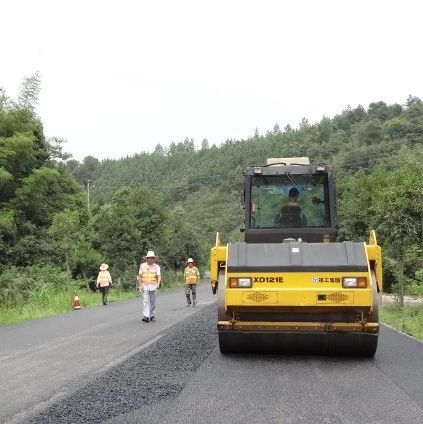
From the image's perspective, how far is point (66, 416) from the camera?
18.1ft

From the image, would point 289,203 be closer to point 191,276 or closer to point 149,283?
point 149,283

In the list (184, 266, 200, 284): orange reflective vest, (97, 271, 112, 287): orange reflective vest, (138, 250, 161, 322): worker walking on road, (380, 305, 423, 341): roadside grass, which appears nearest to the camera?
(380, 305, 423, 341): roadside grass

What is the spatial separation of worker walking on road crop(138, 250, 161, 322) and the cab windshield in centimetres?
561

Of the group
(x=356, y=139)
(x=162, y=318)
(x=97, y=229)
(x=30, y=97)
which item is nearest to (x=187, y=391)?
(x=162, y=318)

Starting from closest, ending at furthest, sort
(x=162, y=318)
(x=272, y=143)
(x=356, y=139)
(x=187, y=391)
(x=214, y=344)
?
(x=187, y=391), (x=214, y=344), (x=162, y=318), (x=356, y=139), (x=272, y=143)

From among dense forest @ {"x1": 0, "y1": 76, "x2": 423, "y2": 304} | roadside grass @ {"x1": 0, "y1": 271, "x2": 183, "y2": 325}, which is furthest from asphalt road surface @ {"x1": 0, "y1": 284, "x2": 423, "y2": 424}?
roadside grass @ {"x1": 0, "y1": 271, "x2": 183, "y2": 325}

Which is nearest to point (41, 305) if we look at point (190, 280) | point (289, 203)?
point (190, 280)

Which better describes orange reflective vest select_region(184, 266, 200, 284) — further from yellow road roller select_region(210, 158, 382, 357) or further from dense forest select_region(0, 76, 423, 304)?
yellow road roller select_region(210, 158, 382, 357)

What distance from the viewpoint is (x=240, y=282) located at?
840cm

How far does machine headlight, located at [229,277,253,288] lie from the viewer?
8359 mm

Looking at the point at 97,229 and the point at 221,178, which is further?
the point at 221,178

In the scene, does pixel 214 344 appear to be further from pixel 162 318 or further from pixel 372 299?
pixel 162 318

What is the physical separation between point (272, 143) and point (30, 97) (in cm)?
8585

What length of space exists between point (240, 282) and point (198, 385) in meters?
1.92
